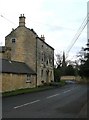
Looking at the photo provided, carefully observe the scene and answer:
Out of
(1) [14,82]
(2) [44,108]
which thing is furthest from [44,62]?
(2) [44,108]

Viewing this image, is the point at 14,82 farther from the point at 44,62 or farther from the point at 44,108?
the point at 44,108

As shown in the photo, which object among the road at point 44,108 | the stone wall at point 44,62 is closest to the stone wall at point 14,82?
the stone wall at point 44,62

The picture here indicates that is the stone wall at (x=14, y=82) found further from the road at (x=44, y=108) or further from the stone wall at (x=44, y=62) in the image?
the road at (x=44, y=108)

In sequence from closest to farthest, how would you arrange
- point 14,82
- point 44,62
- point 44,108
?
point 44,108
point 14,82
point 44,62

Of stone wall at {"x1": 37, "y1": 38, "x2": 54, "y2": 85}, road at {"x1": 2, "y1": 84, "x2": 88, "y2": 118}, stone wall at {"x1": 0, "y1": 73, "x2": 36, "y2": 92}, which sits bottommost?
road at {"x1": 2, "y1": 84, "x2": 88, "y2": 118}

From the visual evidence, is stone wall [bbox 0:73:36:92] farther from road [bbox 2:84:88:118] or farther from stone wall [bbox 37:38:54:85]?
road [bbox 2:84:88:118]

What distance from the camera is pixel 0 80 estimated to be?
121 ft

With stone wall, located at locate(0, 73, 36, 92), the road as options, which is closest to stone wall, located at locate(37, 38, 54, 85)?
stone wall, located at locate(0, 73, 36, 92)

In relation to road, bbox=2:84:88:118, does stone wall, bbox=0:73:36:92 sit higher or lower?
higher

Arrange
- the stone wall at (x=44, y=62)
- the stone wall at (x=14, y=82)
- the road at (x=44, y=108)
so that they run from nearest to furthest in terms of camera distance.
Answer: the road at (x=44, y=108), the stone wall at (x=14, y=82), the stone wall at (x=44, y=62)

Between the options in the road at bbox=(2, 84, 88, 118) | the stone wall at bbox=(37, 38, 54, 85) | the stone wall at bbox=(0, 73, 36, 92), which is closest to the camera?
the road at bbox=(2, 84, 88, 118)

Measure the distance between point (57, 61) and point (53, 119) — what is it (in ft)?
332

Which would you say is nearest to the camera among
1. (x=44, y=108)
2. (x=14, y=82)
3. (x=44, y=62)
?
(x=44, y=108)

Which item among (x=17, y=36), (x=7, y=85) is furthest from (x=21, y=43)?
(x=7, y=85)
